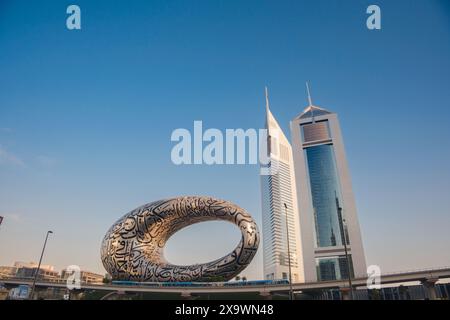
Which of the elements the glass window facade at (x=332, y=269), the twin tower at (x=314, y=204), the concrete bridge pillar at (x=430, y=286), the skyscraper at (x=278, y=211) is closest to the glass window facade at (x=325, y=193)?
the twin tower at (x=314, y=204)

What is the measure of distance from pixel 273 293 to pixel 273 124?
4807 inches

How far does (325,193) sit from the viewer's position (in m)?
113

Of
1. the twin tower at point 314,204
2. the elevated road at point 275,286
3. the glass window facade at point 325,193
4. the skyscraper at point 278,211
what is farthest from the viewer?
the skyscraper at point 278,211

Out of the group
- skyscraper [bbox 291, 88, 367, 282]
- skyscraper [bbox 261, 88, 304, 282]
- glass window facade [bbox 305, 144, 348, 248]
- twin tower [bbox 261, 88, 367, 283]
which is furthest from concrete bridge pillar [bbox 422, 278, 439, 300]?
skyscraper [bbox 261, 88, 304, 282]

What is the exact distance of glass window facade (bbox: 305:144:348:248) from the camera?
107500 millimetres

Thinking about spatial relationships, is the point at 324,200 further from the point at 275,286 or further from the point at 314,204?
the point at 275,286

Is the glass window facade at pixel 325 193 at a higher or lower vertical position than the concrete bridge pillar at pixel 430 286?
higher

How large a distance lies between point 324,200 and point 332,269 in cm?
2596

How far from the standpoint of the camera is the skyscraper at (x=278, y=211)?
14150 centimetres

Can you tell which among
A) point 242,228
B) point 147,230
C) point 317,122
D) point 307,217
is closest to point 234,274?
point 242,228

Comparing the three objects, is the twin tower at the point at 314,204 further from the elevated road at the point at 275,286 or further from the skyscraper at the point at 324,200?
the elevated road at the point at 275,286

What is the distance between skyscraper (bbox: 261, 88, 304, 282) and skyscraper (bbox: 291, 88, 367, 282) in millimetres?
28538

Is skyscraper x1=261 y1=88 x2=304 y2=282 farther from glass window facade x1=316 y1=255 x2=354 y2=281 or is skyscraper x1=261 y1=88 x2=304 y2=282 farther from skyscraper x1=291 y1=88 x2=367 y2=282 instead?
glass window facade x1=316 y1=255 x2=354 y2=281

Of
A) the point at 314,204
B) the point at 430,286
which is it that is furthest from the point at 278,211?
the point at 430,286
